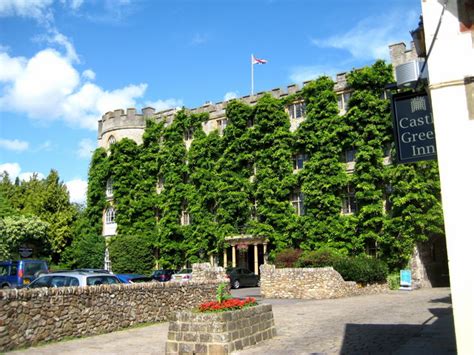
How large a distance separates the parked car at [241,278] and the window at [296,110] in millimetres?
11547

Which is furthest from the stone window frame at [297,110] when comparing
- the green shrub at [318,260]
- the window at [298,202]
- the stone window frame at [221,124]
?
the green shrub at [318,260]

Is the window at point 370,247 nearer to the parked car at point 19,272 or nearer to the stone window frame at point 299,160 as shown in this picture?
the stone window frame at point 299,160

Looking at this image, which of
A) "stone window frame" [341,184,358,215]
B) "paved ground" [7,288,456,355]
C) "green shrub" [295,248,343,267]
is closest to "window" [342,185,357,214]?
"stone window frame" [341,184,358,215]

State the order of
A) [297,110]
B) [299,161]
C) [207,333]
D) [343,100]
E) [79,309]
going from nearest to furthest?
[207,333], [79,309], [343,100], [299,161], [297,110]

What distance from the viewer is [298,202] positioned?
32812 millimetres

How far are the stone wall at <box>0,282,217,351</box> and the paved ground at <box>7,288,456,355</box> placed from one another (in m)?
0.33

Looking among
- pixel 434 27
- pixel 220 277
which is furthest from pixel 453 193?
pixel 220 277

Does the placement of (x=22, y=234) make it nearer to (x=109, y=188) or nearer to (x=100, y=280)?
(x=109, y=188)

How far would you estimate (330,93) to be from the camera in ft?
104

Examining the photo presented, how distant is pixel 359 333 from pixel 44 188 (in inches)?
1802

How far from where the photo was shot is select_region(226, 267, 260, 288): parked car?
29938 millimetres

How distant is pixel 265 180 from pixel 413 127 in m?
27.2

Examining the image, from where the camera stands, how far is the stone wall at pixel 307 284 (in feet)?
70.7

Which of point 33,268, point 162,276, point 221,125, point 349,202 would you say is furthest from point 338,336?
point 221,125
